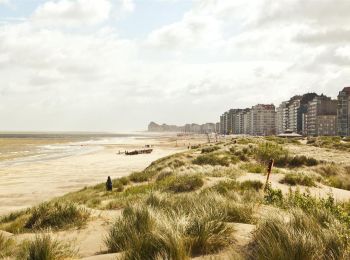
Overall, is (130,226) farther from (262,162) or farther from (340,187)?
(262,162)

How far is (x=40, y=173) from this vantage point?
3981 centimetres

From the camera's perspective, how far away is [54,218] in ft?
35.9

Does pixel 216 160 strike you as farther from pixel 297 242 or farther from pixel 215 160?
Result: pixel 297 242

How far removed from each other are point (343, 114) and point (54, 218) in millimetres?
157727

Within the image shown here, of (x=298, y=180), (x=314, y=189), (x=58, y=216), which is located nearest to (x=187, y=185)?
(x=314, y=189)

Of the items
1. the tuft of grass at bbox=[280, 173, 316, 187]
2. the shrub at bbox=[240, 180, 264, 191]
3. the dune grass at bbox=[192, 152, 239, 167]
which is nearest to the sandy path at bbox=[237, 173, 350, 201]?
the tuft of grass at bbox=[280, 173, 316, 187]

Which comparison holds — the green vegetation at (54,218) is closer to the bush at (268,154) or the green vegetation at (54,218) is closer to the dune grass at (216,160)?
the dune grass at (216,160)

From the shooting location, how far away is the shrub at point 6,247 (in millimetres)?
7470

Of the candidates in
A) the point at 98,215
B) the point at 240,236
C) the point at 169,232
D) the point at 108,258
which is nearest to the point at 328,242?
the point at 240,236

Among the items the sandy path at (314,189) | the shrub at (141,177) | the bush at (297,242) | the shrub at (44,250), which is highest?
the bush at (297,242)

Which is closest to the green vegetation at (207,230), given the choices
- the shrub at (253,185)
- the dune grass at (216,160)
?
the shrub at (253,185)

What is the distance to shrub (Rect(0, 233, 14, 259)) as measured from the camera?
7.47m

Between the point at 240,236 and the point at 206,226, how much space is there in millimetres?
707

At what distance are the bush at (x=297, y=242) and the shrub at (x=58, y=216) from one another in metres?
5.79
